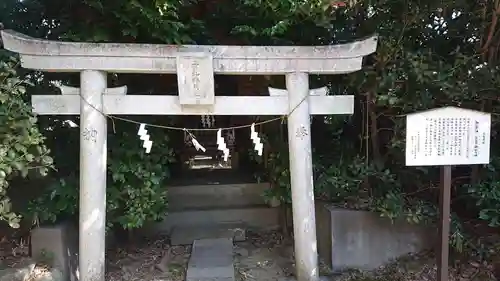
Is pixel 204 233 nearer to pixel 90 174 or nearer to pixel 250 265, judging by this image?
pixel 250 265

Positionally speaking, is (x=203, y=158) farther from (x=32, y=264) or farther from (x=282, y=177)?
(x=32, y=264)

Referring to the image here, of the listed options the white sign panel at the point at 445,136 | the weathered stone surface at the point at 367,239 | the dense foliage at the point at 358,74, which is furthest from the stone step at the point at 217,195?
the white sign panel at the point at 445,136

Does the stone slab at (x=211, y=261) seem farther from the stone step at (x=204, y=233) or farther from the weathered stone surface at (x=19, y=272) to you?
the weathered stone surface at (x=19, y=272)

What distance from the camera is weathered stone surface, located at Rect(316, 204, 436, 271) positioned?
4.03m

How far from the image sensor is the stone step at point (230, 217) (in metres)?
5.59

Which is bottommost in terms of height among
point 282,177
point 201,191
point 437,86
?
point 201,191

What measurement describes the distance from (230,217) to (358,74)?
280cm

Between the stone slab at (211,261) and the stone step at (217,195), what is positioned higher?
the stone step at (217,195)

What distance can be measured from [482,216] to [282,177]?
76.3 inches

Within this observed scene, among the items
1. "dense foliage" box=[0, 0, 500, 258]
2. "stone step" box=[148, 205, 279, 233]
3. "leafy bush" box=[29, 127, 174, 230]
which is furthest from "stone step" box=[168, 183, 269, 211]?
"leafy bush" box=[29, 127, 174, 230]

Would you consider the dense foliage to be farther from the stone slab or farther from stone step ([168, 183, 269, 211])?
stone step ([168, 183, 269, 211])

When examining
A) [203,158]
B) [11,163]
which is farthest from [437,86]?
[203,158]

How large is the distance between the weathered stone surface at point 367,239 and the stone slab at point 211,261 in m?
1.11

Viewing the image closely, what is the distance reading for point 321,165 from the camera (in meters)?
4.45
